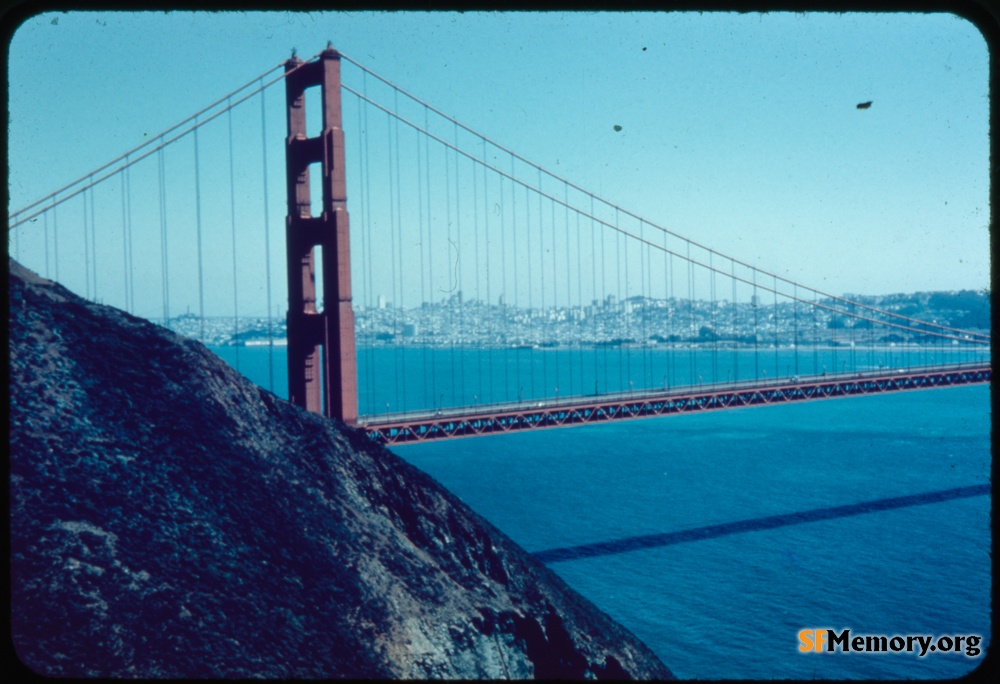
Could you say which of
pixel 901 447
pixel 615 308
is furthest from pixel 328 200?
pixel 615 308

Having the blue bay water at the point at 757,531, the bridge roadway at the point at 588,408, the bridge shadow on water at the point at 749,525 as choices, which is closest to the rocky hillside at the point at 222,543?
the bridge roadway at the point at 588,408

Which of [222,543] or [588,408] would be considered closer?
[222,543]

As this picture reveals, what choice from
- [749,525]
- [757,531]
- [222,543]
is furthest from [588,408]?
[222,543]

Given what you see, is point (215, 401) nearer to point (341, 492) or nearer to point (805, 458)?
point (341, 492)

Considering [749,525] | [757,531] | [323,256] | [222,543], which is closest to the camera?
[222,543]

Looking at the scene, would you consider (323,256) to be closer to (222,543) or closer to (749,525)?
(222,543)
